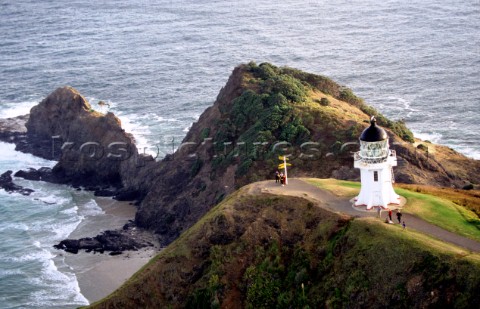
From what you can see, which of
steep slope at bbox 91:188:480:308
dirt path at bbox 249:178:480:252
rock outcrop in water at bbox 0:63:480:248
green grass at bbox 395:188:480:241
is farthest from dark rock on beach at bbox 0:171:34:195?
green grass at bbox 395:188:480:241

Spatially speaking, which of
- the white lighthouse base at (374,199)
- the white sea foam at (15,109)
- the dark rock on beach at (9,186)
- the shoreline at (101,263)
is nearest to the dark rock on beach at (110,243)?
the shoreline at (101,263)

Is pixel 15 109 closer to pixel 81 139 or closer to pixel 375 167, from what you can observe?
pixel 81 139

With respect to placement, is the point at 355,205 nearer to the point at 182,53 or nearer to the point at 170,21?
the point at 182,53

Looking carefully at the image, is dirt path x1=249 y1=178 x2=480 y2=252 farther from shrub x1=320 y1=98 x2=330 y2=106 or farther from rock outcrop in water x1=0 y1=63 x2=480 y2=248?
shrub x1=320 y1=98 x2=330 y2=106

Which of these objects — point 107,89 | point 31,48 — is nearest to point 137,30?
point 31,48

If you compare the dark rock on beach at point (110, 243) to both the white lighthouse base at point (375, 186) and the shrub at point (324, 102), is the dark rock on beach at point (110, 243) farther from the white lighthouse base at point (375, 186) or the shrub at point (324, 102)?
the white lighthouse base at point (375, 186)
